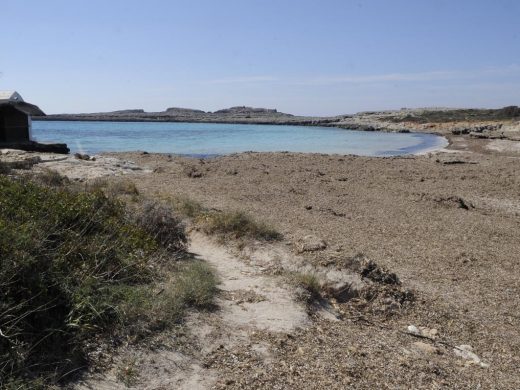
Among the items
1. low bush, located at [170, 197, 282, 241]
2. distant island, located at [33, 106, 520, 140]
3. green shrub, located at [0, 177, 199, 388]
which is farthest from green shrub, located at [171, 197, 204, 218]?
distant island, located at [33, 106, 520, 140]

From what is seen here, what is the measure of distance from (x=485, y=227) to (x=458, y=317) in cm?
559

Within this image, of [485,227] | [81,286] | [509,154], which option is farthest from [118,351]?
[509,154]

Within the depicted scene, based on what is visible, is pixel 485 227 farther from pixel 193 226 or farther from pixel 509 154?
pixel 509 154

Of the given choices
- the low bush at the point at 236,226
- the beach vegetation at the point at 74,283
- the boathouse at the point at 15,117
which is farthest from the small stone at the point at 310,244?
the boathouse at the point at 15,117

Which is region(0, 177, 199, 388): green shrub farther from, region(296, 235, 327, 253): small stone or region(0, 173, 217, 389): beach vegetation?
region(296, 235, 327, 253): small stone

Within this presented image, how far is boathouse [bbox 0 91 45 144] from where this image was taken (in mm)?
20266

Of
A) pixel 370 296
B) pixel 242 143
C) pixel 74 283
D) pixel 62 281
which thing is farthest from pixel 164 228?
pixel 242 143

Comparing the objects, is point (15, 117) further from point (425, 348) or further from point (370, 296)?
point (425, 348)

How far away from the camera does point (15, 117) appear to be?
Result: 21.0 metres

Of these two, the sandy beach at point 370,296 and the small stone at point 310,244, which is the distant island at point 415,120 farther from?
the small stone at point 310,244

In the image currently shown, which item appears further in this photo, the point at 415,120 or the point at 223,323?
the point at 415,120

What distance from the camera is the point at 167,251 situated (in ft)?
22.7

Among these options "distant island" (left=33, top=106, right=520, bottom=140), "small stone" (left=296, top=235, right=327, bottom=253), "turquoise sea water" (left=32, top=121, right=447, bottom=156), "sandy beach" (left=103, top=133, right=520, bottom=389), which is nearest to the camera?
"sandy beach" (left=103, top=133, right=520, bottom=389)

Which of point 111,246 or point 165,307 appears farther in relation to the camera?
point 111,246
